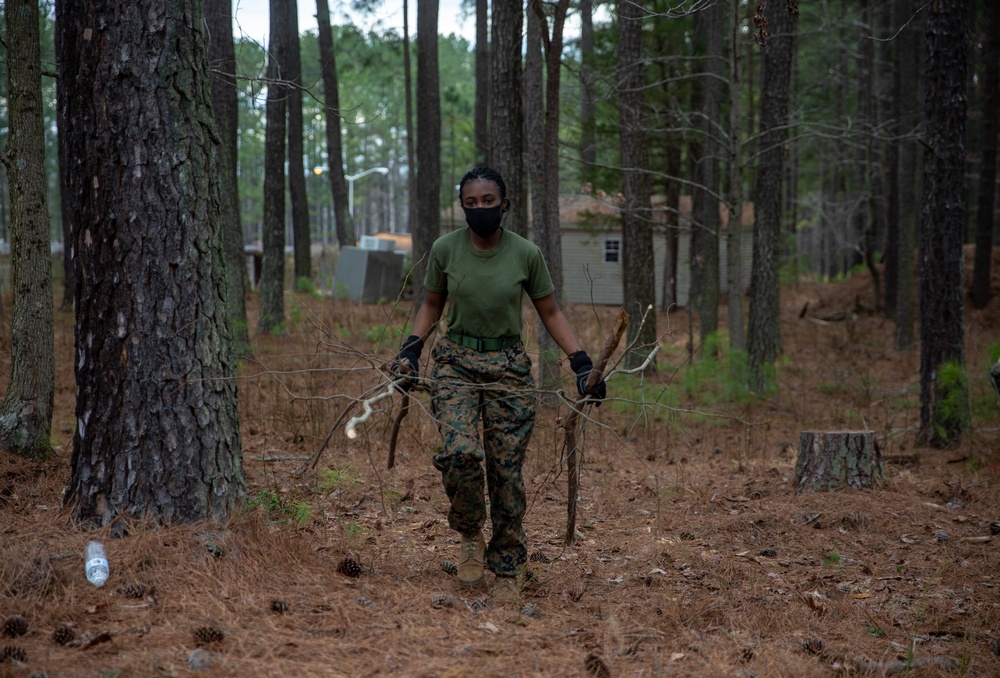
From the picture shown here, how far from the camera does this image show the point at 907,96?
19.3 m

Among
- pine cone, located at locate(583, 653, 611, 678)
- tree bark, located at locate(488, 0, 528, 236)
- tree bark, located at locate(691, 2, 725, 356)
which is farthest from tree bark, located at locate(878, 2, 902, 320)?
pine cone, located at locate(583, 653, 611, 678)

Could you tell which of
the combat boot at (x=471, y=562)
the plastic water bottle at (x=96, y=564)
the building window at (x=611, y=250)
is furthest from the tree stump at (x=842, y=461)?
the building window at (x=611, y=250)

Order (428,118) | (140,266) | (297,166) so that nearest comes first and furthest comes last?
1. (140,266)
2. (428,118)
3. (297,166)

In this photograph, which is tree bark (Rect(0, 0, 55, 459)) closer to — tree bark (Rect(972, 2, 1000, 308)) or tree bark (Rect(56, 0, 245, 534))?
tree bark (Rect(56, 0, 245, 534))

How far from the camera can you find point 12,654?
325cm

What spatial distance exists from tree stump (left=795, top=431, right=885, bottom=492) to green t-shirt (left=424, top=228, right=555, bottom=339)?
3.63 metres

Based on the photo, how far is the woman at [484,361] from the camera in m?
4.44

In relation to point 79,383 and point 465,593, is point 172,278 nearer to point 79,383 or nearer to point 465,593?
point 79,383

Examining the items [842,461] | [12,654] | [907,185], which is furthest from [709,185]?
[12,654]

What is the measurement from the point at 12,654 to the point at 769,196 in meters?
12.2

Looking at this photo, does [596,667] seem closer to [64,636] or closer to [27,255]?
[64,636]

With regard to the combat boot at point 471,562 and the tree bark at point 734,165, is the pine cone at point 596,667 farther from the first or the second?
the tree bark at point 734,165

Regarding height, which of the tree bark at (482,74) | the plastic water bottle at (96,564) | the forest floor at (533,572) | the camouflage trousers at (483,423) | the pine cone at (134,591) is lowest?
the forest floor at (533,572)

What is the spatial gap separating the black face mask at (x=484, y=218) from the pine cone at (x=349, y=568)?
6.32 ft
